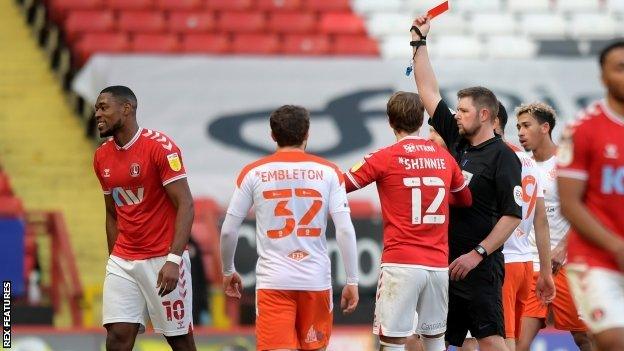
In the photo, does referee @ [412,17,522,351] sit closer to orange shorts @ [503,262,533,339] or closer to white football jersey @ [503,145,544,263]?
orange shorts @ [503,262,533,339]

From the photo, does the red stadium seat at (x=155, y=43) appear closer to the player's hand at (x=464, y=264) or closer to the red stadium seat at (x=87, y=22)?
the red stadium seat at (x=87, y=22)

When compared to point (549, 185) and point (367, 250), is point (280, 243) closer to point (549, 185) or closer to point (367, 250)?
point (549, 185)

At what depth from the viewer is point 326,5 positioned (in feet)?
63.2

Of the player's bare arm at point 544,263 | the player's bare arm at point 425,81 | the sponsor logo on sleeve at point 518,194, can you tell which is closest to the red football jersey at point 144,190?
the player's bare arm at point 425,81

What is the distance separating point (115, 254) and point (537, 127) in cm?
348

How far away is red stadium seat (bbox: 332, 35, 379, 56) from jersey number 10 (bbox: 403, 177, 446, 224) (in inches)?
392

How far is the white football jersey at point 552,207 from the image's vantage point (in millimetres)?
10352

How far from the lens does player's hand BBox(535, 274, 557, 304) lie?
918 centimetres

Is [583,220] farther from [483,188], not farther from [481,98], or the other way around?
[481,98]

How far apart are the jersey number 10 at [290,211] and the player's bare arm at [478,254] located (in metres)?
0.97

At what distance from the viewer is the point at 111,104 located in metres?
8.68

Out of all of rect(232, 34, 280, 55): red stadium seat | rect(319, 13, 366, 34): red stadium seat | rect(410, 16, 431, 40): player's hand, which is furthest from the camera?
rect(319, 13, 366, 34): red stadium seat

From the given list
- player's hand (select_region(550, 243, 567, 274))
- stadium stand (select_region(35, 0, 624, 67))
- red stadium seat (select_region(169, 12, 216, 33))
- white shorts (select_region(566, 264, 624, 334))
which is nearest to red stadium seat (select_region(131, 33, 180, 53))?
stadium stand (select_region(35, 0, 624, 67))

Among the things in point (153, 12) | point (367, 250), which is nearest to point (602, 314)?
point (367, 250)
